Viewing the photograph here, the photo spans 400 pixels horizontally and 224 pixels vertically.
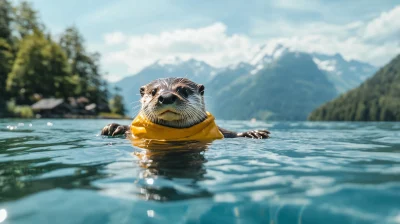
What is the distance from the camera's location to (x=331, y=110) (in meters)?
131

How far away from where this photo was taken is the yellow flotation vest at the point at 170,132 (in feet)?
22.8

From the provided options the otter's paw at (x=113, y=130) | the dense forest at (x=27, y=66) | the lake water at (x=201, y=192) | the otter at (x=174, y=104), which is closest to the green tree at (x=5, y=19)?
the dense forest at (x=27, y=66)

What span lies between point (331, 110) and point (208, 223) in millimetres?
140208

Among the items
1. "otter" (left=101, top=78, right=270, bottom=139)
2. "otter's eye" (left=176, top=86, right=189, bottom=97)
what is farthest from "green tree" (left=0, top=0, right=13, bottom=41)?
"otter's eye" (left=176, top=86, right=189, bottom=97)

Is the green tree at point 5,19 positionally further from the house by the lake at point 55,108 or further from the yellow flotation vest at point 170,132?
the yellow flotation vest at point 170,132

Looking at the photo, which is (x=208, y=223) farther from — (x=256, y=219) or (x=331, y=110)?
(x=331, y=110)

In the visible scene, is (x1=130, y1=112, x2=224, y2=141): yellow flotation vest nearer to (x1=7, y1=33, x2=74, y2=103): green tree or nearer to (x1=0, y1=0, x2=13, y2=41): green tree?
(x1=7, y1=33, x2=74, y2=103): green tree

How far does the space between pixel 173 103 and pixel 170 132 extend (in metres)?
0.92

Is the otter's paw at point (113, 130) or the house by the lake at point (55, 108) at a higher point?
the house by the lake at point (55, 108)

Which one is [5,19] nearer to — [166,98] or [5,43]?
[5,43]

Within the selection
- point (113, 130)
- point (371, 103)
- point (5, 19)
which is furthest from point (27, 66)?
point (371, 103)

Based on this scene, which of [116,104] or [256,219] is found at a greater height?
[116,104]

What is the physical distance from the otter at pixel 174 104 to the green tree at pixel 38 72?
166 ft

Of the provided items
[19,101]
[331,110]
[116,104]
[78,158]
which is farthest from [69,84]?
[331,110]
